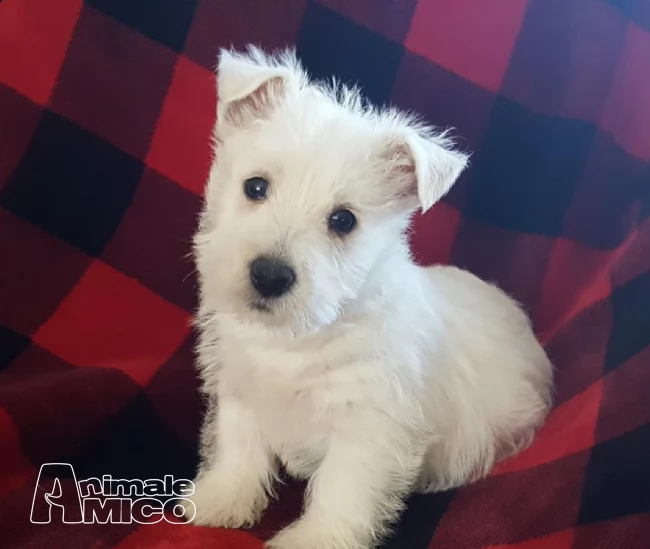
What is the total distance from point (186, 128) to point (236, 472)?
1166 mm

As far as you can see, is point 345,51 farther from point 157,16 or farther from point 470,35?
point 157,16

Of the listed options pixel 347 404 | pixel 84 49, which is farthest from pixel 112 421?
pixel 84 49

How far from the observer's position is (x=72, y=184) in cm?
250

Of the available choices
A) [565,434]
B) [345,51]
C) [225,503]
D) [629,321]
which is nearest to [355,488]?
[225,503]

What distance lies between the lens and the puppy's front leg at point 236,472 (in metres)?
2.01

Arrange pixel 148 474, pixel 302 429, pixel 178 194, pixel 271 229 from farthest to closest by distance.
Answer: pixel 178 194
pixel 148 474
pixel 302 429
pixel 271 229

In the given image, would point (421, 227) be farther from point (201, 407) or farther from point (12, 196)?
point (12, 196)

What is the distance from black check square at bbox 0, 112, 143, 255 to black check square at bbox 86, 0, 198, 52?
0.37 meters

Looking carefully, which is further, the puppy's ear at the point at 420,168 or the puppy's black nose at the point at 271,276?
the puppy's ear at the point at 420,168

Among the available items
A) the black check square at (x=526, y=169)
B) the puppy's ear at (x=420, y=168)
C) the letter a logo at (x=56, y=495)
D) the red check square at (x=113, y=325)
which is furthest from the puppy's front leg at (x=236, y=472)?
the black check square at (x=526, y=169)

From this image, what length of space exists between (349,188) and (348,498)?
2.41ft

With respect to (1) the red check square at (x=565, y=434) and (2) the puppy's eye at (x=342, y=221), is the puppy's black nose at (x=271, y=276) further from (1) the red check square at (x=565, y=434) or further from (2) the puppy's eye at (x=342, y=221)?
(1) the red check square at (x=565, y=434)

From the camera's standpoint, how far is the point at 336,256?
1.81 metres

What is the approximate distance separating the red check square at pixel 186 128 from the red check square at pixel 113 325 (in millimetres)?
391
